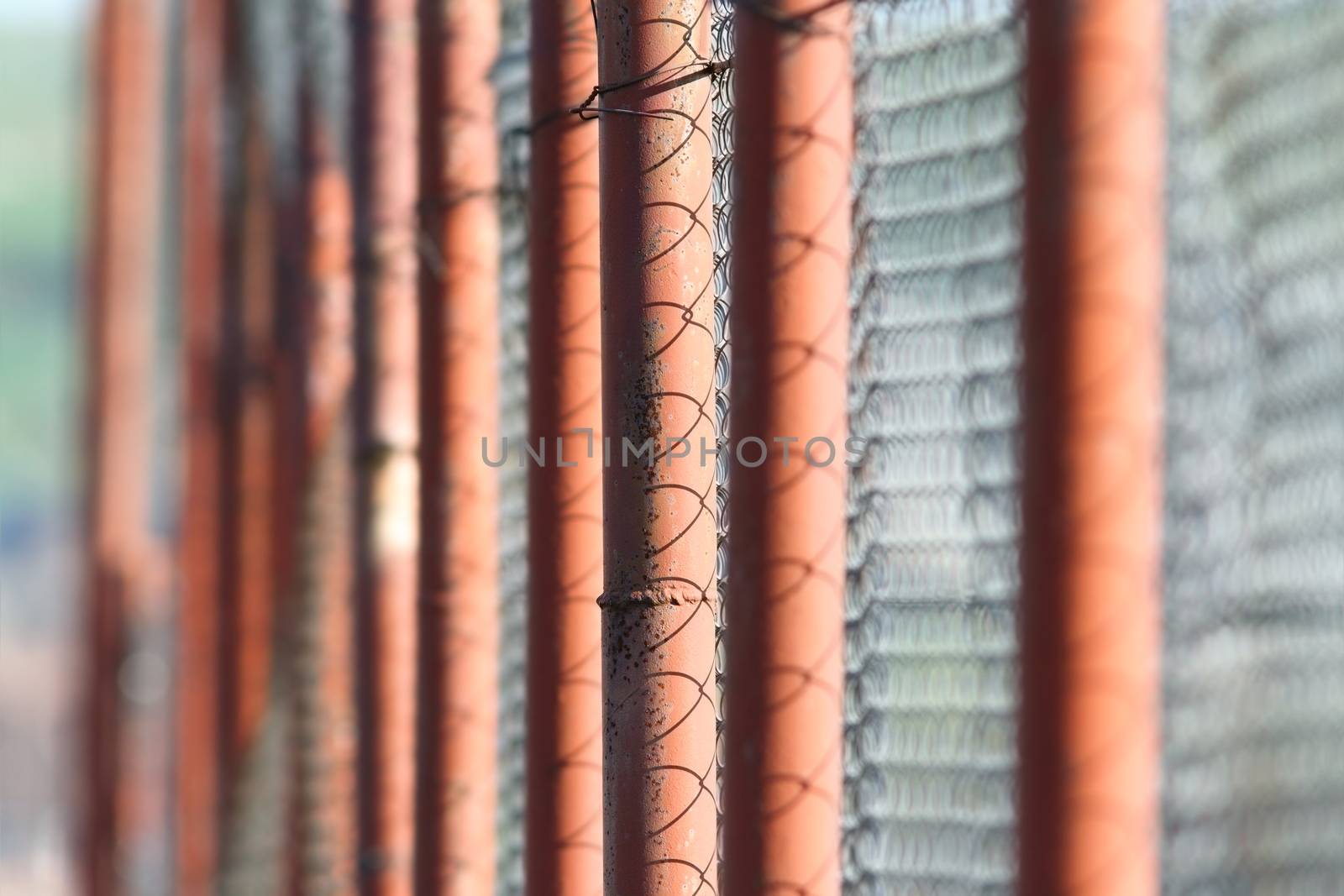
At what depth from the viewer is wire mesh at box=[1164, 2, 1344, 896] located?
4.64 m

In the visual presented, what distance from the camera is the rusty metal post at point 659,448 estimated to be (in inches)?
113

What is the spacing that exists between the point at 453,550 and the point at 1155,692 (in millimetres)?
2088

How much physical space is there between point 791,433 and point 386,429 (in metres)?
1.99

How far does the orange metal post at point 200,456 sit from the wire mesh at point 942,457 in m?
3.48

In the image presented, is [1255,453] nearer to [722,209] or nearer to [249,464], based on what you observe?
[722,209]

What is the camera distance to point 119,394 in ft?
32.1

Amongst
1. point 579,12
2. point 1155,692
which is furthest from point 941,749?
point 1155,692

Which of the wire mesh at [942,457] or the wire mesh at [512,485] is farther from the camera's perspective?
the wire mesh at [512,485]

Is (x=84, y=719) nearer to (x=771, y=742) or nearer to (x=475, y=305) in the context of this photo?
(x=475, y=305)

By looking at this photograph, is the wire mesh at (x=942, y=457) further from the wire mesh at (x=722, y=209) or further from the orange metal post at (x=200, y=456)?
the orange metal post at (x=200, y=456)

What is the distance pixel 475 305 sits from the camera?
3877 millimetres

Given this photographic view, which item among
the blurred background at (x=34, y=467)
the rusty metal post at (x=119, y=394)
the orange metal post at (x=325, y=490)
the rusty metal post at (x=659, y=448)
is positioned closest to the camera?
the rusty metal post at (x=659, y=448)

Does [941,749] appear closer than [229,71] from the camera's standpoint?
Yes

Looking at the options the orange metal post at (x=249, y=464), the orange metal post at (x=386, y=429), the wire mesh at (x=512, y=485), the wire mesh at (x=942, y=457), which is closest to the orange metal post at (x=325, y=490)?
the wire mesh at (x=512, y=485)
